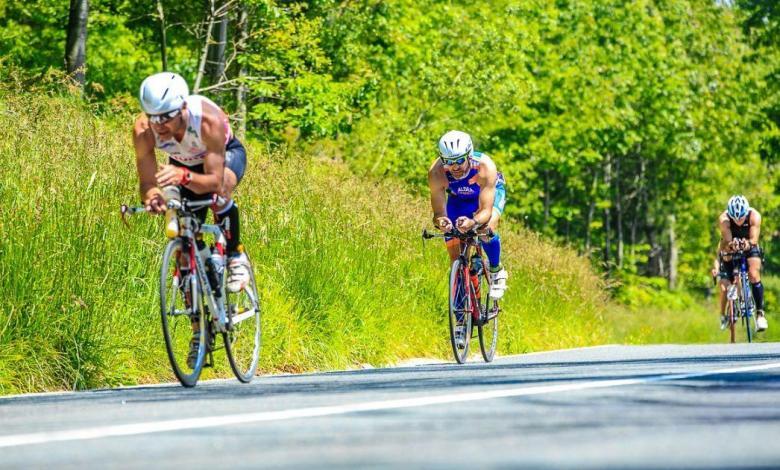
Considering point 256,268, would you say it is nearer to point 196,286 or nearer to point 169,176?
point 196,286

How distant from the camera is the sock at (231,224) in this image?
9.63 m

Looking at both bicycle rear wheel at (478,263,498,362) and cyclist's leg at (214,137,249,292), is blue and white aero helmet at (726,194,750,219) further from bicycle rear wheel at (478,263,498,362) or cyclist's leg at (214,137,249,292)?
cyclist's leg at (214,137,249,292)

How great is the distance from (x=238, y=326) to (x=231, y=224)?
5.50 ft

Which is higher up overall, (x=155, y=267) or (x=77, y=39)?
(x=77, y=39)

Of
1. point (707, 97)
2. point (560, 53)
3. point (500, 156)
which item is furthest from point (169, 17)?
point (707, 97)

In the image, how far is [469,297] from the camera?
13398mm

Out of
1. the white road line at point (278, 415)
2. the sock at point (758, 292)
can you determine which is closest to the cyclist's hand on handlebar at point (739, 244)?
the sock at point (758, 292)

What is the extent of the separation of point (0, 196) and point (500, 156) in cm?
2897

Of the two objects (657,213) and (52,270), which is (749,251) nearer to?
(52,270)

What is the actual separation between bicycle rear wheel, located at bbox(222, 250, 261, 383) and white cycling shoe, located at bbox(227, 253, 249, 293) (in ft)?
0.14

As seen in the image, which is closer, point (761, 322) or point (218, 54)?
point (761, 322)

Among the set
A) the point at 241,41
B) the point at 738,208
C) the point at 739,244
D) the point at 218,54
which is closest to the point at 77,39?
the point at 241,41

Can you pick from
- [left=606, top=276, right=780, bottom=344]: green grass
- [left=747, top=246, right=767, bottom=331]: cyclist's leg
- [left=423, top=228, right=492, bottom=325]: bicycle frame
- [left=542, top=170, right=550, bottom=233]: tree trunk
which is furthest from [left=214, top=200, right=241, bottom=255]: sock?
[left=542, top=170, right=550, bottom=233]: tree trunk

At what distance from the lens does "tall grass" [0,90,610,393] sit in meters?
9.84
